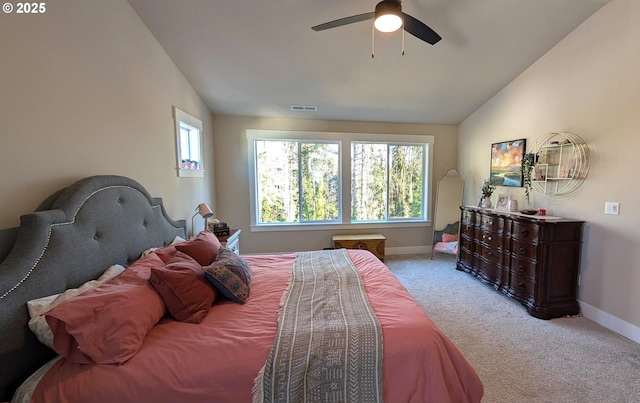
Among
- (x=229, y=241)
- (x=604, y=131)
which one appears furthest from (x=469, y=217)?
(x=229, y=241)

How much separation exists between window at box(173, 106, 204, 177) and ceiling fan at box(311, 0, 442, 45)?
189 centimetres

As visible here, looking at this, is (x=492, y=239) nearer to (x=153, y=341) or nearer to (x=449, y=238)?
(x=449, y=238)

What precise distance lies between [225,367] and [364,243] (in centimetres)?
335

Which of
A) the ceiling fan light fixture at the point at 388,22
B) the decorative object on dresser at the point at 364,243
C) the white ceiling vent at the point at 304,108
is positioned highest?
the ceiling fan light fixture at the point at 388,22

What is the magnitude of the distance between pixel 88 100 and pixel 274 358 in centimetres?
197

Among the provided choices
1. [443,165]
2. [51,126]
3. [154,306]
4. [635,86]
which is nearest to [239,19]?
[51,126]

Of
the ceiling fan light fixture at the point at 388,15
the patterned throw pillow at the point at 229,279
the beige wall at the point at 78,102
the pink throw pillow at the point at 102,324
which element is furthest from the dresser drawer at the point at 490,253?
the beige wall at the point at 78,102

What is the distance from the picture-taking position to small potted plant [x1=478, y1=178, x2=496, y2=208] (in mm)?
3908

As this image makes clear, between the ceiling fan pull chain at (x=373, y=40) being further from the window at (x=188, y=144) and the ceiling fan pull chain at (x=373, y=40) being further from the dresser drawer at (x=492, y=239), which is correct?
the dresser drawer at (x=492, y=239)

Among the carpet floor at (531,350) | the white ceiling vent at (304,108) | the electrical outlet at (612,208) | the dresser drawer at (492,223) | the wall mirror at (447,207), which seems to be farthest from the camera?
the wall mirror at (447,207)

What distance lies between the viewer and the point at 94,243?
5.18 ft

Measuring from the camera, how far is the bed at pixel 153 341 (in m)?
1.09

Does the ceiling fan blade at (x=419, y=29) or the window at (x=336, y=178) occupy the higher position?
the ceiling fan blade at (x=419, y=29)

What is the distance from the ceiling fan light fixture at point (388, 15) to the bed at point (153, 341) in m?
1.94
